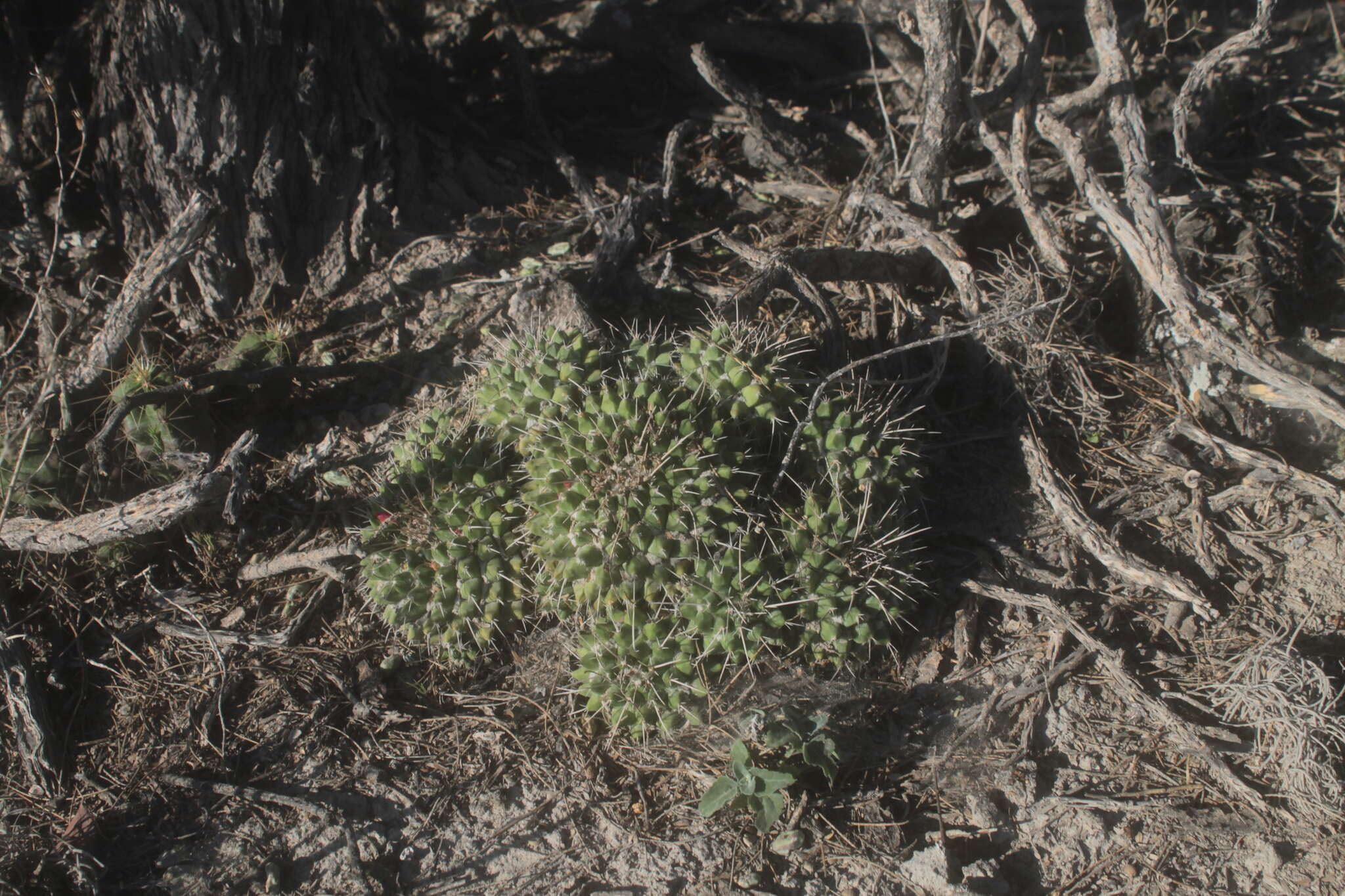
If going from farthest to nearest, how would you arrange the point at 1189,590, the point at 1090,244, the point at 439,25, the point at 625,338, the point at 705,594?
the point at 439,25
the point at 1090,244
the point at 625,338
the point at 1189,590
the point at 705,594

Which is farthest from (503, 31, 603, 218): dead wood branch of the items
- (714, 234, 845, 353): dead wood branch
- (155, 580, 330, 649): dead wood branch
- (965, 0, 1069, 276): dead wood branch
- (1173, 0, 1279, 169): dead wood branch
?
(1173, 0, 1279, 169): dead wood branch

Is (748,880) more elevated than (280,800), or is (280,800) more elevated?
(280,800)

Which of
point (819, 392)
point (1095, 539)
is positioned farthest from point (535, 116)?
point (1095, 539)

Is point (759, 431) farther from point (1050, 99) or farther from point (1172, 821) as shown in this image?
point (1050, 99)

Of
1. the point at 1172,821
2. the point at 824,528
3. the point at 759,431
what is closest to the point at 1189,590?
the point at 1172,821

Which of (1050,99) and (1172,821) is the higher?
(1050,99)

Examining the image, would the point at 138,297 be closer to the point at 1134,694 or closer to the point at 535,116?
the point at 535,116

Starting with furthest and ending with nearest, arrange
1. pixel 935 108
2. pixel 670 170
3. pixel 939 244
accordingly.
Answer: pixel 670 170
pixel 935 108
pixel 939 244

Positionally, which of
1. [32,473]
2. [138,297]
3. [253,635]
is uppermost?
[138,297]
